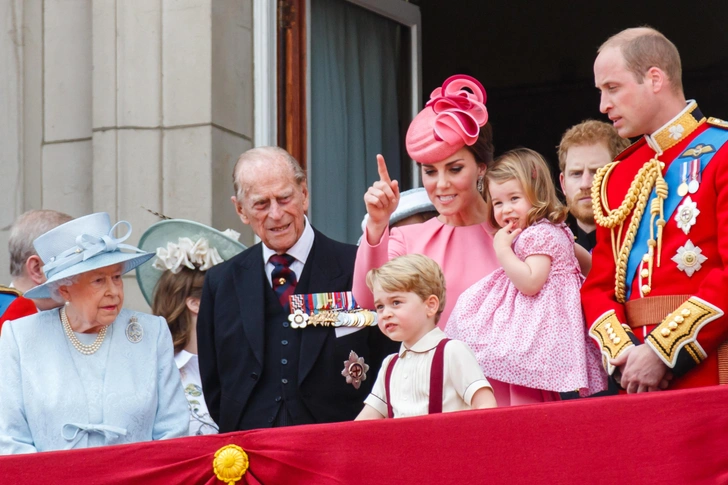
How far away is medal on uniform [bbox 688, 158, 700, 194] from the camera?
335 cm

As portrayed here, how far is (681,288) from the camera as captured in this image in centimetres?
333

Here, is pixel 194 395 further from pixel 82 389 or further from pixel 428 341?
pixel 428 341

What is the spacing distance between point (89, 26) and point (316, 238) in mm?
2695

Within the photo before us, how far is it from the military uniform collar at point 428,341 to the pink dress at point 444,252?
30cm

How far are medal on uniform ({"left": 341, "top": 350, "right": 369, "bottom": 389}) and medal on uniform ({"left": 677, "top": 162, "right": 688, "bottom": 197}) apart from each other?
117cm

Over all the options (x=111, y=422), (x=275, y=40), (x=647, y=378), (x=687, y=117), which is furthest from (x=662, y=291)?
(x=275, y=40)

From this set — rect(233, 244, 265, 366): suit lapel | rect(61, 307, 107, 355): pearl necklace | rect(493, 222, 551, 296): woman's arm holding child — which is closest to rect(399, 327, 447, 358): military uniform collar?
rect(493, 222, 551, 296): woman's arm holding child

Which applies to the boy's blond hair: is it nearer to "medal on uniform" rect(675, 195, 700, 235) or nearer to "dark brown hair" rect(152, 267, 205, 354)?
"medal on uniform" rect(675, 195, 700, 235)

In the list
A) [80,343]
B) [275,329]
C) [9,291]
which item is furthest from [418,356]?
[9,291]

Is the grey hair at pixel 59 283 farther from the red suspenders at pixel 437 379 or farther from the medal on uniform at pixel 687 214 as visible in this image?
the medal on uniform at pixel 687 214

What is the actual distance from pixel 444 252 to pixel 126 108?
2.67 metres

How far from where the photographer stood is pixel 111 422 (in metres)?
3.74

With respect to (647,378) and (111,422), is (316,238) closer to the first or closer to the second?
(111,422)

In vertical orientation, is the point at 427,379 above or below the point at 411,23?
below
